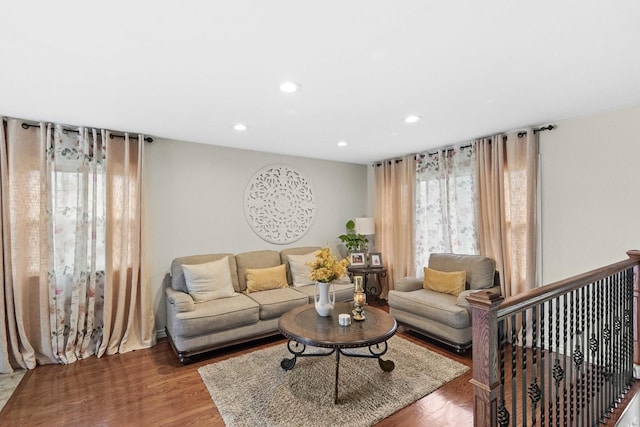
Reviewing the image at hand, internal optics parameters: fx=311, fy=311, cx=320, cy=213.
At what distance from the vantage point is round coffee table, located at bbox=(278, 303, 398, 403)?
230cm

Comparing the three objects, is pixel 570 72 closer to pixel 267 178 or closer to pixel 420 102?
pixel 420 102

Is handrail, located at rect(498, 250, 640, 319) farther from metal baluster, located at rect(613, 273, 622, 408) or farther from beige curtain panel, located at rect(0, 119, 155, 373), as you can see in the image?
beige curtain panel, located at rect(0, 119, 155, 373)

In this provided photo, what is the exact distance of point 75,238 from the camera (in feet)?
10.2

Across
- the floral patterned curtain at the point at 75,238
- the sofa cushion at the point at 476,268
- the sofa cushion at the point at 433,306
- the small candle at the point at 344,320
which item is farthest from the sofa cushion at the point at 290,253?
the floral patterned curtain at the point at 75,238

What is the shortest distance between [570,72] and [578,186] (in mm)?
1453

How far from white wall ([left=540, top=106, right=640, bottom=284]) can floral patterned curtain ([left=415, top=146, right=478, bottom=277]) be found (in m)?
0.79

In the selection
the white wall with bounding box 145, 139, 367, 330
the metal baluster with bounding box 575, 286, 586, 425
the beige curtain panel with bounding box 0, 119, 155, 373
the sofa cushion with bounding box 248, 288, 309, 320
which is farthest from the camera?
the white wall with bounding box 145, 139, 367, 330

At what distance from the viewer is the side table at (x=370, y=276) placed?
14.9ft

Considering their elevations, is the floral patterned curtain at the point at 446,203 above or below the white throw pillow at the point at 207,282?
above

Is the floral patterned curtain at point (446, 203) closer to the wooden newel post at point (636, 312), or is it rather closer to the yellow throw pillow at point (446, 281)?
the yellow throw pillow at point (446, 281)

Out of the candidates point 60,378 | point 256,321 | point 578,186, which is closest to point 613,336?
point 578,186

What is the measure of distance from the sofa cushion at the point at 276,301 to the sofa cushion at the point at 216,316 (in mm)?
86

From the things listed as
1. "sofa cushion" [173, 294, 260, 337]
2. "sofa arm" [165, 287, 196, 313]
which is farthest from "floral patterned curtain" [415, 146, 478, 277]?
Result: "sofa arm" [165, 287, 196, 313]

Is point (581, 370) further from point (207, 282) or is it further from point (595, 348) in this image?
point (207, 282)
